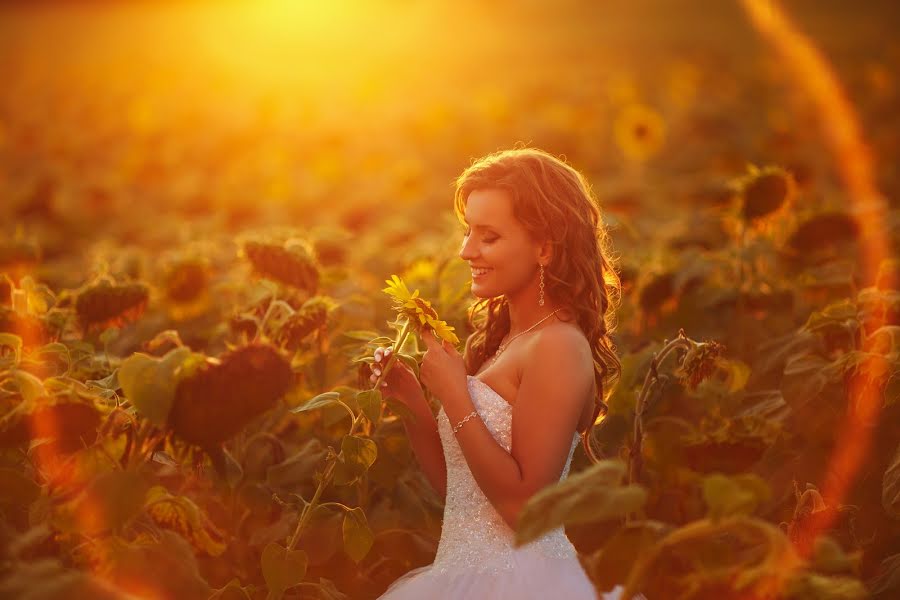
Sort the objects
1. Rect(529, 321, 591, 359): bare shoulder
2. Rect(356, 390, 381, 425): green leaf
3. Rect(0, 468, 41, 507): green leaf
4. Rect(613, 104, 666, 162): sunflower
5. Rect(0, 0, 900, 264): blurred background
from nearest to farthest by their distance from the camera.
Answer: Rect(0, 468, 41, 507): green leaf → Rect(356, 390, 381, 425): green leaf → Rect(529, 321, 591, 359): bare shoulder → Rect(613, 104, 666, 162): sunflower → Rect(0, 0, 900, 264): blurred background

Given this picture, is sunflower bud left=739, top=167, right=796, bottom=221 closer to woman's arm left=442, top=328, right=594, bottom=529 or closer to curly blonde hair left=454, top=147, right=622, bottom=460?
curly blonde hair left=454, top=147, right=622, bottom=460

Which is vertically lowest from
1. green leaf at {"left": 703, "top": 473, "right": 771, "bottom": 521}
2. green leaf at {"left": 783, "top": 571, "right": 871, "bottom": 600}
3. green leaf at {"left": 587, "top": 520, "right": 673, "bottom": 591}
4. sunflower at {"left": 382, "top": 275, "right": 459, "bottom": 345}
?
green leaf at {"left": 783, "top": 571, "right": 871, "bottom": 600}

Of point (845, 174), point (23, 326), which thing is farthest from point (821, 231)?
point (845, 174)

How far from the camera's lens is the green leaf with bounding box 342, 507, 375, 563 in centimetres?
221

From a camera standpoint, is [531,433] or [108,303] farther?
[108,303]

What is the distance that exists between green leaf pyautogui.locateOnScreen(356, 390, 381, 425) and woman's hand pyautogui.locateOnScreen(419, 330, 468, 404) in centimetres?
19

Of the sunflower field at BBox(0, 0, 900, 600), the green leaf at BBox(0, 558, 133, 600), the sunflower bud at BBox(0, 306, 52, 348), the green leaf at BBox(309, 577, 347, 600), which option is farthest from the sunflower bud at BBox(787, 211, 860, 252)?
the green leaf at BBox(0, 558, 133, 600)

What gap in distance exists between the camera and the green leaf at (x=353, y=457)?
7.09ft

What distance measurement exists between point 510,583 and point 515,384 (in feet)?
1.46

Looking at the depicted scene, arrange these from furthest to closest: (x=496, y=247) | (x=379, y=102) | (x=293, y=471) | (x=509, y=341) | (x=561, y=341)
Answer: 1. (x=379, y=102)
2. (x=293, y=471)
3. (x=509, y=341)
4. (x=496, y=247)
5. (x=561, y=341)

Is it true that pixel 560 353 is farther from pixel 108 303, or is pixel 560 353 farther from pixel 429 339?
pixel 108 303

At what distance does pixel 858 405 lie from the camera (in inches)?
101

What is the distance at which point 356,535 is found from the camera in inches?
87.3

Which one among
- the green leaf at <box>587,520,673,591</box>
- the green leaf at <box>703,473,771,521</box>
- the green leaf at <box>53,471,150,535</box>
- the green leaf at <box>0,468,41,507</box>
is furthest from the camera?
the green leaf at <box>0,468,41,507</box>
